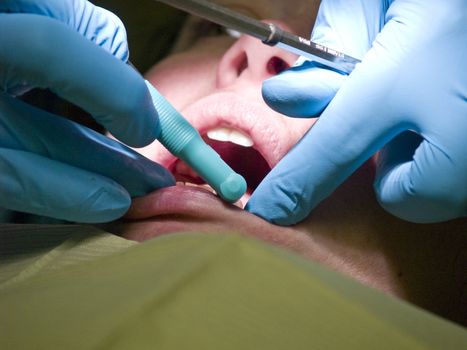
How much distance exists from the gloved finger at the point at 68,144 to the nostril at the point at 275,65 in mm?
314

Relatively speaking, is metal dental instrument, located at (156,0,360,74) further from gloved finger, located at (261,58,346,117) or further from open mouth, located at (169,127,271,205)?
open mouth, located at (169,127,271,205)

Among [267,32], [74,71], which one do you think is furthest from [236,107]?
[74,71]

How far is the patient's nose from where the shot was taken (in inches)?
Result: 41.8

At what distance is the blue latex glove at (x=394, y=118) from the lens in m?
Result: 0.79

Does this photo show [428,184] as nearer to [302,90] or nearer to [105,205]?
[302,90]

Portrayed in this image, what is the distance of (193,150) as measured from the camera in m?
0.87

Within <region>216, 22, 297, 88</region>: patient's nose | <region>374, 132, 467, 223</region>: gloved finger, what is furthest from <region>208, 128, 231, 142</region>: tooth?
<region>374, 132, 467, 223</region>: gloved finger

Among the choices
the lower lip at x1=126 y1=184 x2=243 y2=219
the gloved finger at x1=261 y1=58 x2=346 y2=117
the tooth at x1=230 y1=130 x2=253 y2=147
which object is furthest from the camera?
the tooth at x1=230 y1=130 x2=253 y2=147

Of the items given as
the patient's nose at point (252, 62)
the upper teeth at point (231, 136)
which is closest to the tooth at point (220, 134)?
the upper teeth at point (231, 136)

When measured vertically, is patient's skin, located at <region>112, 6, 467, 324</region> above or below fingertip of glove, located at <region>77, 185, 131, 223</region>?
above

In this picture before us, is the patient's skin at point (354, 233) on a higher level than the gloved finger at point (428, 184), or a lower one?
lower

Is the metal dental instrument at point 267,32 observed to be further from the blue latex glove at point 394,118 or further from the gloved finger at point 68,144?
the gloved finger at point 68,144

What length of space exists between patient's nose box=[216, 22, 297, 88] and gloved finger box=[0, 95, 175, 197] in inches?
11.3

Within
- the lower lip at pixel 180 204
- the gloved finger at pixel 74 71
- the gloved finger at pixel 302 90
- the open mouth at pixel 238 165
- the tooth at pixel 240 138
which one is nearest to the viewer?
the gloved finger at pixel 74 71
